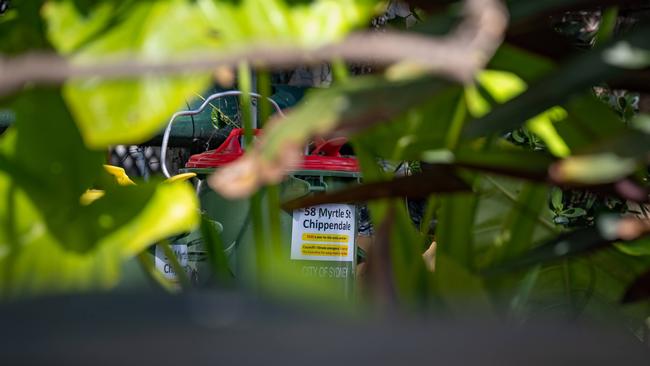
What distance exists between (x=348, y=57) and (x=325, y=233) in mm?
2111

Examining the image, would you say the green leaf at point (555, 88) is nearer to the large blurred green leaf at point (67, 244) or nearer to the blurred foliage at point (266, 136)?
the blurred foliage at point (266, 136)

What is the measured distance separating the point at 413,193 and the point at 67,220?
0.22 m

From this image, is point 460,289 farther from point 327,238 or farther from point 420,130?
point 327,238

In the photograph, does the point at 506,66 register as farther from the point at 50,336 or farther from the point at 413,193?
the point at 50,336

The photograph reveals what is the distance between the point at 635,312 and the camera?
81 centimetres

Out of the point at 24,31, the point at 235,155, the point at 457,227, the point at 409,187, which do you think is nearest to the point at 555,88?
the point at 409,187

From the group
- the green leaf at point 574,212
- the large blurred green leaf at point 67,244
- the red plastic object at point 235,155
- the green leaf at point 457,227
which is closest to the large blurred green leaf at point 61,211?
the large blurred green leaf at point 67,244

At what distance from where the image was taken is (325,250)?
8.04 ft

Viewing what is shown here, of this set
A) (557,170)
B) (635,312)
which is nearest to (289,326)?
(557,170)

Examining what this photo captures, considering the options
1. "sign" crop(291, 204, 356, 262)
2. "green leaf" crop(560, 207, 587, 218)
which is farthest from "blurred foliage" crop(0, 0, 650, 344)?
"sign" crop(291, 204, 356, 262)

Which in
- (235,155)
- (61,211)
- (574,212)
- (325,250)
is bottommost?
(325,250)

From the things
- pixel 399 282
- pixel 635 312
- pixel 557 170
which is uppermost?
pixel 557 170

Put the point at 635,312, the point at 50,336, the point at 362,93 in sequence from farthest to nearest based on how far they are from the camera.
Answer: the point at 635,312, the point at 362,93, the point at 50,336

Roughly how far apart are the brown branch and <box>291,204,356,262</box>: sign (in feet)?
6.68
